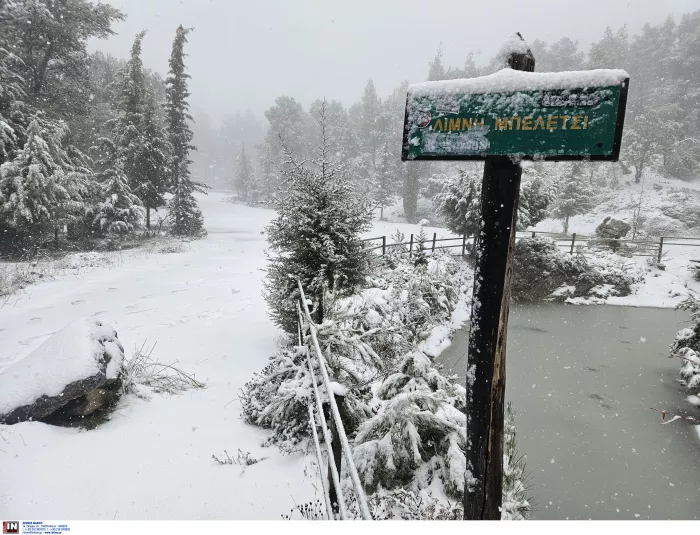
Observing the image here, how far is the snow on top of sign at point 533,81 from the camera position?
172 cm

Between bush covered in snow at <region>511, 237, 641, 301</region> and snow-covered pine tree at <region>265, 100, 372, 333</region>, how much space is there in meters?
10.3

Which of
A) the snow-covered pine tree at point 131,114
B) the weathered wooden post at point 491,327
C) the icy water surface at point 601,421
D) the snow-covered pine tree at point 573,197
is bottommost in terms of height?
the icy water surface at point 601,421

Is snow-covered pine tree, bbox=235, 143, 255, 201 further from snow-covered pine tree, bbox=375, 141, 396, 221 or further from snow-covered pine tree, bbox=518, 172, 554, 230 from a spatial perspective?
snow-covered pine tree, bbox=518, 172, 554, 230

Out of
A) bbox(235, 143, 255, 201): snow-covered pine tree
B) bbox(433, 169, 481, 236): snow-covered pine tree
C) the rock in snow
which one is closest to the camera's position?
the rock in snow

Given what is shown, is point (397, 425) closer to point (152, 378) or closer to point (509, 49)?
point (509, 49)

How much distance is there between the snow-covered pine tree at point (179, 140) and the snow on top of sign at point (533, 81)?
1009 inches

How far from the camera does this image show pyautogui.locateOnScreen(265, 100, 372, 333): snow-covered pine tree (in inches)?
261

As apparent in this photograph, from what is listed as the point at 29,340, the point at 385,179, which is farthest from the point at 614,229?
the point at 29,340

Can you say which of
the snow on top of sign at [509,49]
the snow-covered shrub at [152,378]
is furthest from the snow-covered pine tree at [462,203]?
the snow on top of sign at [509,49]

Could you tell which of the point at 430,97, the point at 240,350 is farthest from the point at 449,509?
the point at 240,350

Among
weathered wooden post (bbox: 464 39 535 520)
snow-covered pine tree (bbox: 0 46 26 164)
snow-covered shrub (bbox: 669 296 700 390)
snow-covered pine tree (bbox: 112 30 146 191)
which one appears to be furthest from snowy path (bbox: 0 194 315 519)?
snow-covered pine tree (bbox: 112 30 146 191)

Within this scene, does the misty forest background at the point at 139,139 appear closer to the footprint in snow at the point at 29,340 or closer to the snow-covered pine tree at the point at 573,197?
the snow-covered pine tree at the point at 573,197

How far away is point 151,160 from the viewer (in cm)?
2325

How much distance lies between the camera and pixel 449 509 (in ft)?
11.3
